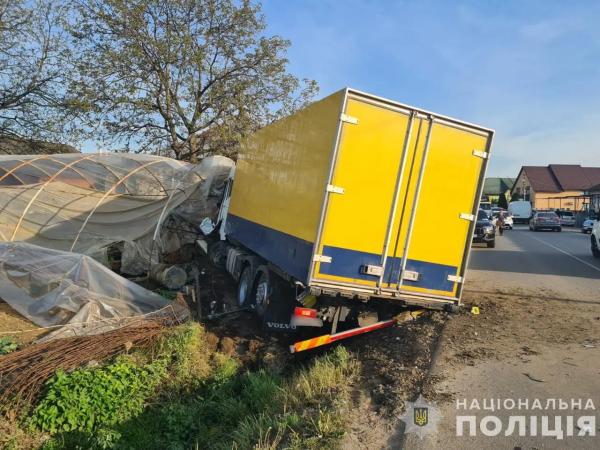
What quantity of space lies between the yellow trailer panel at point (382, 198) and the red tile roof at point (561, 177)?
Result: 226 feet

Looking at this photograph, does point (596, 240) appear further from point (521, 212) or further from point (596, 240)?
point (521, 212)

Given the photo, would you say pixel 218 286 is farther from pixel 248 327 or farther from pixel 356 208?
pixel 356 208

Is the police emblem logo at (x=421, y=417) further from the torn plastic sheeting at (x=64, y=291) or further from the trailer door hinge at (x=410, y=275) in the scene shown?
the torn plastic sheeting at (x=64, y=291)

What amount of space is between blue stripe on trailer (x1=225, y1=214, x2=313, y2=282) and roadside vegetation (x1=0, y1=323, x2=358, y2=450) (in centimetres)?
130

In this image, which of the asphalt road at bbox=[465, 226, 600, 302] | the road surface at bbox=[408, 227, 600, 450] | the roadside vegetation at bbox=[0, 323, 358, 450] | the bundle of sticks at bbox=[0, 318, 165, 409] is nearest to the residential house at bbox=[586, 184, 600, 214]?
the asphalt road at bbox=[465, 226, 600, 302]

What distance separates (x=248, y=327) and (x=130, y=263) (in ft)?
18.9

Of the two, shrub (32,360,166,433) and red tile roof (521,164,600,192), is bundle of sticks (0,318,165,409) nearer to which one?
shrub (32,360,166,433)

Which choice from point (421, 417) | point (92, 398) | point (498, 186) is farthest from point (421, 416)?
point (498, 186)

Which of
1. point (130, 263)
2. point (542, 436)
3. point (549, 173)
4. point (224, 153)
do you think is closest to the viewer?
point (542, 436)

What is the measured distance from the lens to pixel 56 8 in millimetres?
19125

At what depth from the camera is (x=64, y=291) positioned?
8188 millimetres

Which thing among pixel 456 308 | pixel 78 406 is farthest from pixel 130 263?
pixel 456 308

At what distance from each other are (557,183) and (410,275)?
71.7 m

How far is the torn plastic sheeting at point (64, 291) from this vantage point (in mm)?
8031
